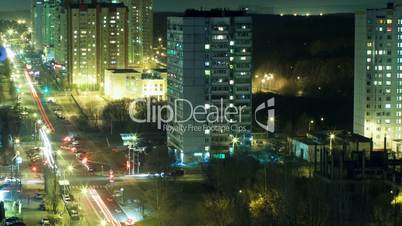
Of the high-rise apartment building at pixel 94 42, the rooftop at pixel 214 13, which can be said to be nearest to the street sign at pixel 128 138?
the rooftop at pixel 214 13

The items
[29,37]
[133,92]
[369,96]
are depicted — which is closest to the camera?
[369,96]

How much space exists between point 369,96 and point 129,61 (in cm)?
958

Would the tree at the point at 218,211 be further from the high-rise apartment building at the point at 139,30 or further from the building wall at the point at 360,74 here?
the high-rise apartment building at the point at 139,30

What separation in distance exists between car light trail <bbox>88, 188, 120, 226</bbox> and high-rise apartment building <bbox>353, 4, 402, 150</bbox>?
148 inches

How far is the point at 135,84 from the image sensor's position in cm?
1731

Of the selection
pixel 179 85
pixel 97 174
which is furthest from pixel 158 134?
pixel 97 174

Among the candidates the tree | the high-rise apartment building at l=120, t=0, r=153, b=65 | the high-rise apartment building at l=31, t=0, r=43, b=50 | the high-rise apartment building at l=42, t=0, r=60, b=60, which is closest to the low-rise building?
the tree

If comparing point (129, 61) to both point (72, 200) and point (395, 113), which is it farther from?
point (72, 200)

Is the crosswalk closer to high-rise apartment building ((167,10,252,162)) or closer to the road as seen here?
the road

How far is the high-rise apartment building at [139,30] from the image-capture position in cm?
2145

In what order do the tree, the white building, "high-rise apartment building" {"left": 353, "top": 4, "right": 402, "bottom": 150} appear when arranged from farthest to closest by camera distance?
the white building
"high-rise apartment building" {"left": 353, "top": 4, "right": 402, "bottom": 150}
the tree

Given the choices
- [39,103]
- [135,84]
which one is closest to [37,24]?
[135,84]

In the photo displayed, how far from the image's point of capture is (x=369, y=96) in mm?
11961

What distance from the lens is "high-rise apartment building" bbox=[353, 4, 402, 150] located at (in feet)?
38.8
